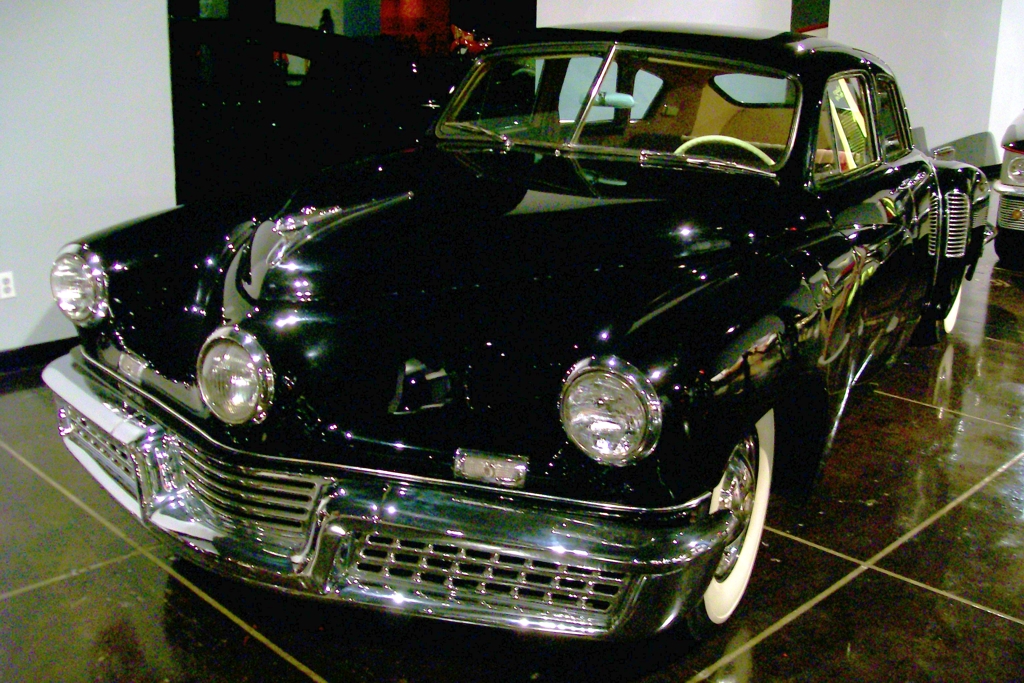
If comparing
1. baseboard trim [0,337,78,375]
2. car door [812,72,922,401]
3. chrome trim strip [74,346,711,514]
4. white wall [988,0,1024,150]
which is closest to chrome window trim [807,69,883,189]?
car door [812,72,922,401]

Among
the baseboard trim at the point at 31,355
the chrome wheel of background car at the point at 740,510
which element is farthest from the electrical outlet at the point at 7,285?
the chrome wheel of background car at the point at 740,510

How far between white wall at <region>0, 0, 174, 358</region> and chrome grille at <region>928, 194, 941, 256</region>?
334cm

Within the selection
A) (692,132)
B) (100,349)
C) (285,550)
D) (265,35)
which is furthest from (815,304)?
(265,35)

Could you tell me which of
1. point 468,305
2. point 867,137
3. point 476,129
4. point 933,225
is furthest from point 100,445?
point 933,225

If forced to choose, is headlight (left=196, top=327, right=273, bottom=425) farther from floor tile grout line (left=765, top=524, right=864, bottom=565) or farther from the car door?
floor tile grout line (left=765, top=524, right=864, bottom=565)

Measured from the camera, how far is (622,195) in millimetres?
2535

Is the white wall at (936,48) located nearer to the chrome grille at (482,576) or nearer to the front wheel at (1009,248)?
the front wheel at (1009,248)

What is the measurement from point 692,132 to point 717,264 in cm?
107

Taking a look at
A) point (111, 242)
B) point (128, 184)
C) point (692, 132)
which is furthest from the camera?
point (128, 184)

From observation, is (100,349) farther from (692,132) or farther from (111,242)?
(692,132)

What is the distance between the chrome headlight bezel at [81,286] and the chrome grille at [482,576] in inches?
45.0

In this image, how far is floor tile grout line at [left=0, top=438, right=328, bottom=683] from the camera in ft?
7.16

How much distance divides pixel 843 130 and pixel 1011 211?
3976 mm

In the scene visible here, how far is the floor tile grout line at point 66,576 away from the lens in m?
2.42
